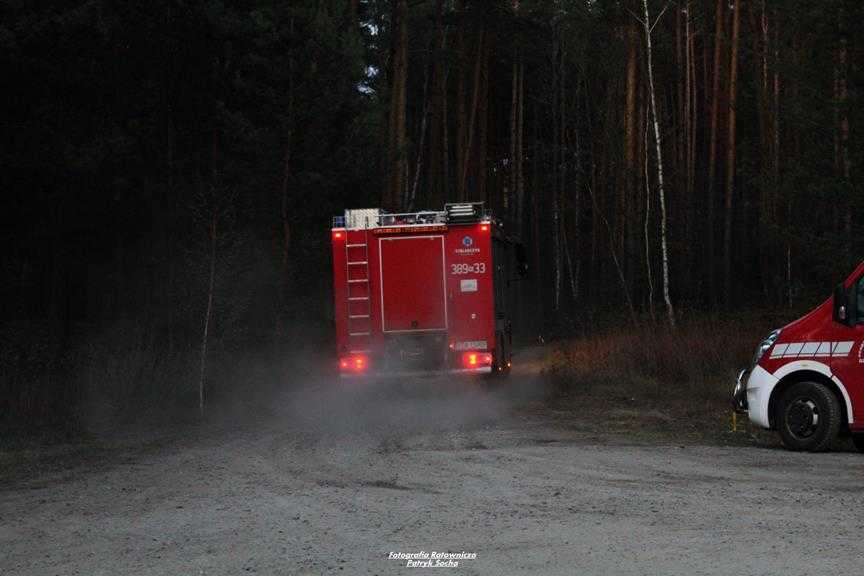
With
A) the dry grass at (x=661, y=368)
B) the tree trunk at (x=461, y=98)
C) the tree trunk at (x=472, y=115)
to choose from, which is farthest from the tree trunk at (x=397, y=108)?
the tree trunk at (x=461, y=98)

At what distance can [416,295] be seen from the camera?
1869 cm

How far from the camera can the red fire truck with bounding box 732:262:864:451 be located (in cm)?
1139

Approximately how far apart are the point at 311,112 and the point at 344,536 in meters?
19.3

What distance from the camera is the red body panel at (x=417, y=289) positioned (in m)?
18.6

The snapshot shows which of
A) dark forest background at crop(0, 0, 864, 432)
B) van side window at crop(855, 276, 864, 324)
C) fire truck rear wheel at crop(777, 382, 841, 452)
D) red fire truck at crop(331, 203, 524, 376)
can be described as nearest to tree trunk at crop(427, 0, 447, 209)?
dark forest background at crop(0, 0, 864, 432)

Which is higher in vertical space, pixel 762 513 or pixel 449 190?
pixel 449 190

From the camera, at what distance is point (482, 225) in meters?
18.8

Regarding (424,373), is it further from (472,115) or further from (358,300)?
(472,115)

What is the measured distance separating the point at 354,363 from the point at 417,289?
65.4 inches

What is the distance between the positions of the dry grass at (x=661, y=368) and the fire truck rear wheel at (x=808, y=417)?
12.4 feet

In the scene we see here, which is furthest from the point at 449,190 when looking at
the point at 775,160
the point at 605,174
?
the point at 775,160

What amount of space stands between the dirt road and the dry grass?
4.37 meters

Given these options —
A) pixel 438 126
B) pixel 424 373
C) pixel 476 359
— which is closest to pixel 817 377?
pixel 476 359

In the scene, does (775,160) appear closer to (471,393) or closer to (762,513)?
(471,393)
